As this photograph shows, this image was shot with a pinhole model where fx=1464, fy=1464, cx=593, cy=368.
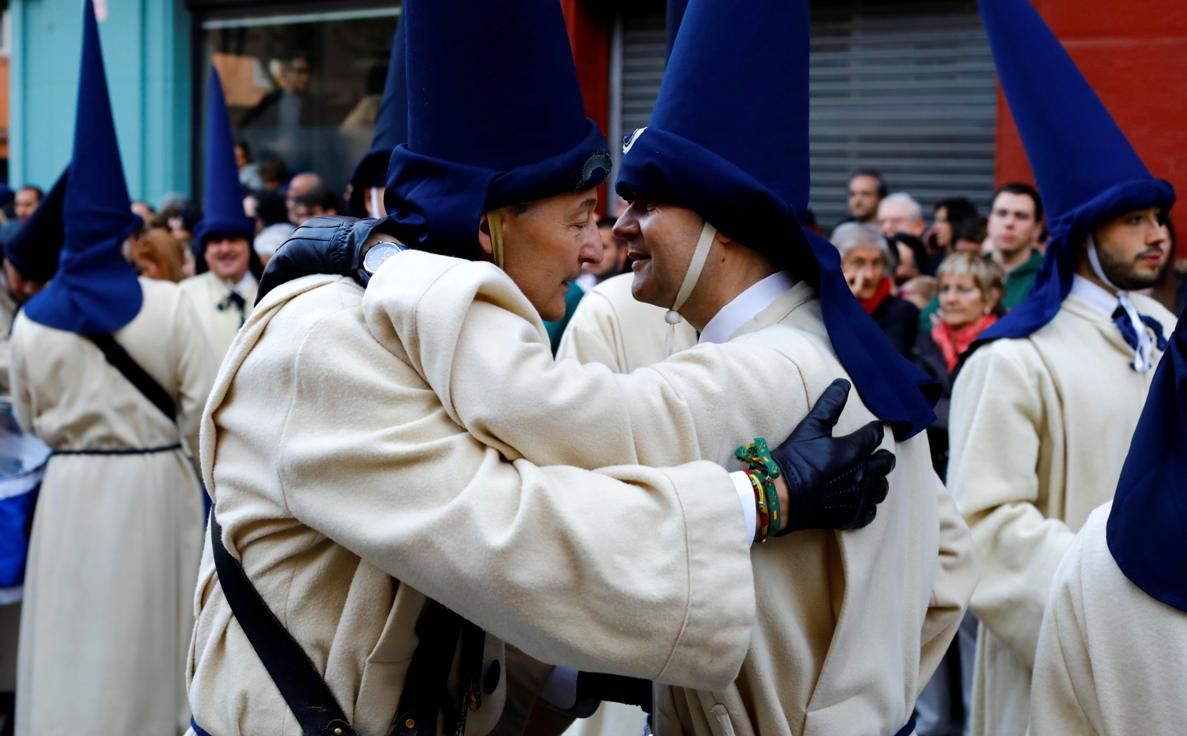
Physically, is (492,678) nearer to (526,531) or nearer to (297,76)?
(526,531)

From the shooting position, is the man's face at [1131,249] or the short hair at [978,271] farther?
the short hair at [978,271]

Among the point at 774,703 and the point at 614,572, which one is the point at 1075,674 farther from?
the point at 614,572

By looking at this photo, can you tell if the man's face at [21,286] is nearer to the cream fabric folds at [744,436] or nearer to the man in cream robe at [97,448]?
the man in cream robe at [97,448]

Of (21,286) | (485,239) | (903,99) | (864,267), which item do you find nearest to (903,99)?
(903,99)

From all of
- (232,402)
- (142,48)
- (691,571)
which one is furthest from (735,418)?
(142,48)

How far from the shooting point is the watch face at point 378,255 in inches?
96.0

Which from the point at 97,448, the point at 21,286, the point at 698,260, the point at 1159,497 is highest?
the point at 698,260

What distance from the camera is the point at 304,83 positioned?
42.5ft

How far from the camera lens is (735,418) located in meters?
2.46

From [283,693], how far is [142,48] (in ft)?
38.7

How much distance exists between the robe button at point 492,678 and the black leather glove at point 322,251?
0.77 m

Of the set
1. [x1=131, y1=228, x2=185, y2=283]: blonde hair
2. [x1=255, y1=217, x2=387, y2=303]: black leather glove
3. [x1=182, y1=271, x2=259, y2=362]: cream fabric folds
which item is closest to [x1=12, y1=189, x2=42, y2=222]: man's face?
[x1=182, y1=271, x2=259, y2=362]: cream fabric folds

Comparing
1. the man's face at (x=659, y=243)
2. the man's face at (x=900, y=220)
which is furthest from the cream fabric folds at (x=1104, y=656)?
the man's face at (x=900, y=220)

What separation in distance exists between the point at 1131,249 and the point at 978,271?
1916 mm
